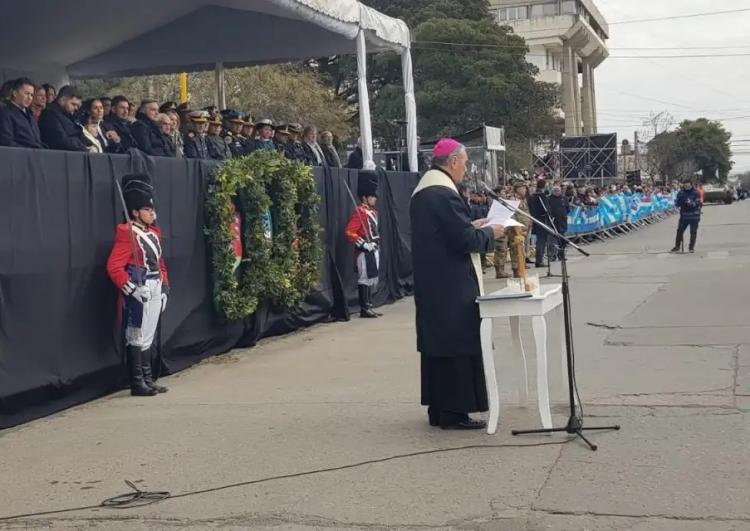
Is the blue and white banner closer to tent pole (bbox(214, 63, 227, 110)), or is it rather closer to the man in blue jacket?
the man in blue jacket

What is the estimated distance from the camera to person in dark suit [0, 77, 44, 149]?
29.4 ft

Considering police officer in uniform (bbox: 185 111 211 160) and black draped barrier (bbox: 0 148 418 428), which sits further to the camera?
police officer in uniform (bbox: 185 111 211 160)

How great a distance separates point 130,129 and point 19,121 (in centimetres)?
197

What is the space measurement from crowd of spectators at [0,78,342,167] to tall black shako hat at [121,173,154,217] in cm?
82

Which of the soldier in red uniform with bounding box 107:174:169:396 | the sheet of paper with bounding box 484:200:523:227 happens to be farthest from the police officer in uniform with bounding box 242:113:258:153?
the sheet of paper with bounding box 484:200:523:227

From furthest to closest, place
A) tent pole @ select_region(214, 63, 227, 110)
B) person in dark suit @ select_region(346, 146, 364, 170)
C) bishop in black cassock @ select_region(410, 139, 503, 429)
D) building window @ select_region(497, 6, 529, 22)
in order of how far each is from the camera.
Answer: building window @ select_region(497, 6, 529, 22) < tent pole @ select_region(214, 63, 227, 110) < person in dark suit @ select_region(346, 146, 364, 170) < bishop in black cassock @ select_region(410, 139, 503, 429)

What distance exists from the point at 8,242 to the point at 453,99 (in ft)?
135

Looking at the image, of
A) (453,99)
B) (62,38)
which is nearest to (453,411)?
(62,38)

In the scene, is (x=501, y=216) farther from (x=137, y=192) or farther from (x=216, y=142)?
(x=216, y=142)

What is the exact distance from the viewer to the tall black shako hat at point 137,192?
30.1ft

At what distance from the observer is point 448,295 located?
7277 millimetres

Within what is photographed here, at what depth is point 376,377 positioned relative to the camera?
9.77 metres

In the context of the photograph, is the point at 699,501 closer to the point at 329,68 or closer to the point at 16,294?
the point at 16,294

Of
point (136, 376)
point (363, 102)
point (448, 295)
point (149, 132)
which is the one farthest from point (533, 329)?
point (363, 102)
